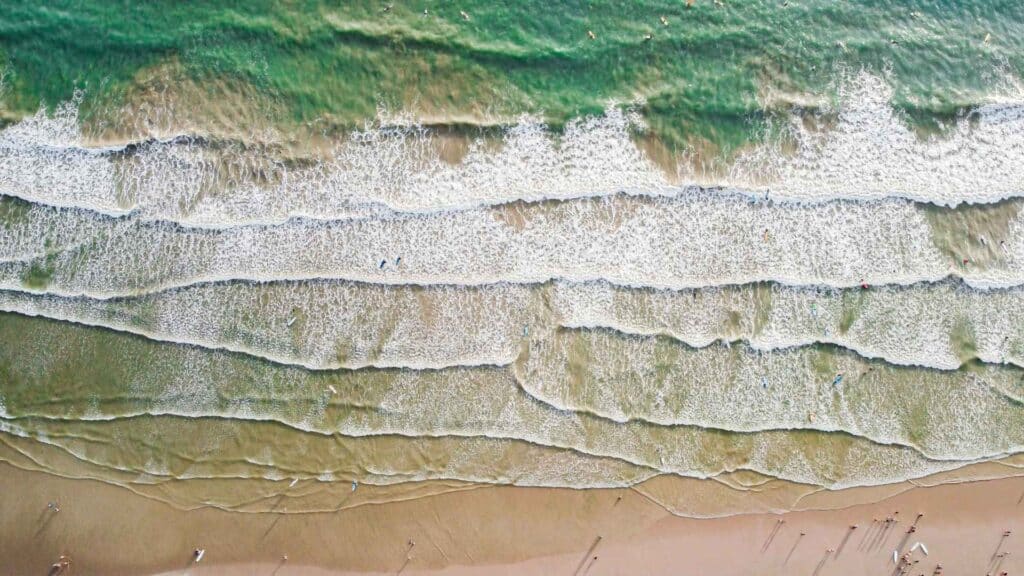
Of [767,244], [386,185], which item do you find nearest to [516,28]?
[386,185]

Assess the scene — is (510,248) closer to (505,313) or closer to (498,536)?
(505,313)

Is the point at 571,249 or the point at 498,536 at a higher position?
the point at 571,249

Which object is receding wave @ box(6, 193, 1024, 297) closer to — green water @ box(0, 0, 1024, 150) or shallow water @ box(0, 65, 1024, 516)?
shallow water @ box(0, 65, 1024, 516)

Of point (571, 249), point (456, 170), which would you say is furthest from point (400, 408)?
point (456, 170)

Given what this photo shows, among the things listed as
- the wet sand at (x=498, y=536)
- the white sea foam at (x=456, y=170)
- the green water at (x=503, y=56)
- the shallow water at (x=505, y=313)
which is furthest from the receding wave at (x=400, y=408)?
the green water at (x=503, y=56)

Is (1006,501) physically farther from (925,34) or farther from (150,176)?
(150,176)

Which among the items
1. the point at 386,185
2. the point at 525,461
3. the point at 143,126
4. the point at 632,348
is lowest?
the point at 525,461
